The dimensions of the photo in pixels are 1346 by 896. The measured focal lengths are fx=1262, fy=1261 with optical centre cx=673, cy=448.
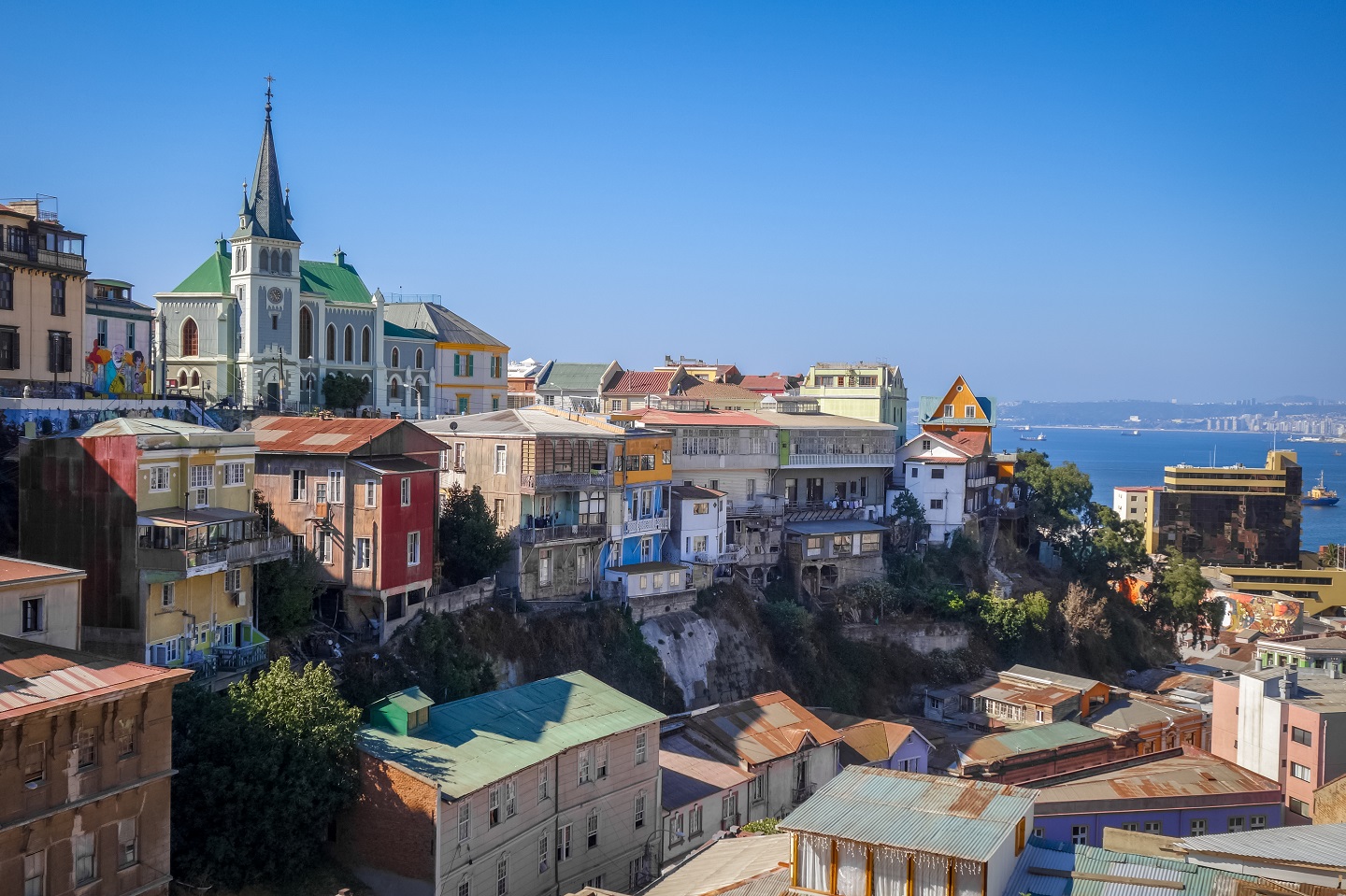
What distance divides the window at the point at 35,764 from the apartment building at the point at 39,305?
64.2 feet

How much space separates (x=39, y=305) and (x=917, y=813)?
101 ft

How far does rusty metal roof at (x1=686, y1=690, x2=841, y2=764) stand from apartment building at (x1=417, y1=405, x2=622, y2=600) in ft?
26.8

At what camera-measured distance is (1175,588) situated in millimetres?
69438

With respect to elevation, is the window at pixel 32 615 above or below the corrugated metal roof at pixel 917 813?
above

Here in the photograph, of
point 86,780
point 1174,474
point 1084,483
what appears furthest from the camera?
point 1174,474

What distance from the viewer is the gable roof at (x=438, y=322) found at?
65.2 m

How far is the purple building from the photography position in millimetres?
36781

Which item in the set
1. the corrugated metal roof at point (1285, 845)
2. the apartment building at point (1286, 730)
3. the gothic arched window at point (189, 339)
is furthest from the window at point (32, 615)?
the apartment building at point (1286, 730)

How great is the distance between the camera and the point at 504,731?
31.1 m

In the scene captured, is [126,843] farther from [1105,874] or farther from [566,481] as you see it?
[566,481]

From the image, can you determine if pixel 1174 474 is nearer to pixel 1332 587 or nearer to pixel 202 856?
pixel 1332 587

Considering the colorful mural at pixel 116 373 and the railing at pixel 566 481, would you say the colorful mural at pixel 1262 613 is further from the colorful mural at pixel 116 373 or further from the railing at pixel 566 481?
the colorful mural at pixel 116 373

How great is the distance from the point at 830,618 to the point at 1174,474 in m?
57.8

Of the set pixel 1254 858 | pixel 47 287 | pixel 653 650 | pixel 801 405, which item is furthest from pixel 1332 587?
pixel 47 287
